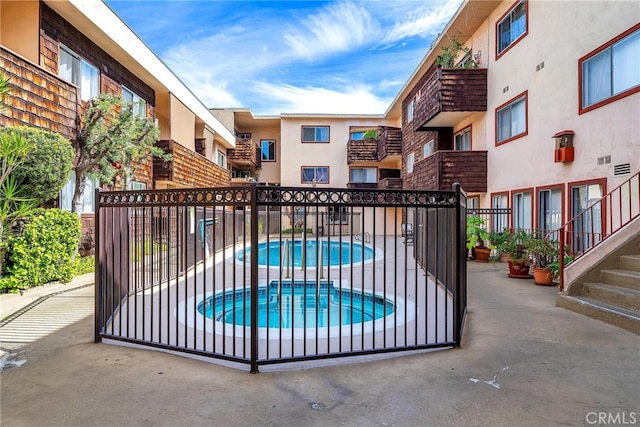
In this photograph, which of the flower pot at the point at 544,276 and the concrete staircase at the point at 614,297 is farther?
the flower pot at the point at 544,276

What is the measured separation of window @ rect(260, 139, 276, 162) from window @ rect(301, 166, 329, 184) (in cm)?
330

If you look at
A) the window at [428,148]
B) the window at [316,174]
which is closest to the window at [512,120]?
the window at [428,148]

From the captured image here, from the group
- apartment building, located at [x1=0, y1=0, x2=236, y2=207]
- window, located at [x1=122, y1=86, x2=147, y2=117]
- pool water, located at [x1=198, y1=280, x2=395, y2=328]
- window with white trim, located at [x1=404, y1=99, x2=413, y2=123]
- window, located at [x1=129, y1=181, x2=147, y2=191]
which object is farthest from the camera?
window with white trim, located at [x1=404, y1=99, x2=413, y2=123]

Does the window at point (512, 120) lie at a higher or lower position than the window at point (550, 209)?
higher

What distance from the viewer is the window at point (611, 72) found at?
→ 685 cm

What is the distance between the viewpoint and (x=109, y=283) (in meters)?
4.45

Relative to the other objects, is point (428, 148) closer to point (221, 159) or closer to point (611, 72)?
point (611, 72)

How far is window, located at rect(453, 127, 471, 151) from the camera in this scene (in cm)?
1400

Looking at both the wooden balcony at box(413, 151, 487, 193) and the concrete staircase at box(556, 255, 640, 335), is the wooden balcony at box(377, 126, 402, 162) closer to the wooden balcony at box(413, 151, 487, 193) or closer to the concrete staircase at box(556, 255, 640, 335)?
the wooden balcony at box(413, 151, 487, 193)

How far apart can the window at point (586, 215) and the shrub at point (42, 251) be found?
33.7 ft

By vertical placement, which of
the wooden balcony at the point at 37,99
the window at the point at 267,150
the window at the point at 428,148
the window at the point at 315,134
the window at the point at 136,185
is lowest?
the window at the point at 136,185

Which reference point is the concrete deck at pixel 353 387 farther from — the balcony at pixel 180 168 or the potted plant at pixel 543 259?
the balcony at pixel 180 168

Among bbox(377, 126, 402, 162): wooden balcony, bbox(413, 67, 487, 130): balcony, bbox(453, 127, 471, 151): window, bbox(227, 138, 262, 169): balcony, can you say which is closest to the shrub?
bbox(413, 67, 487, 130): balcony

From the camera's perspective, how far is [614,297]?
4684 mm
